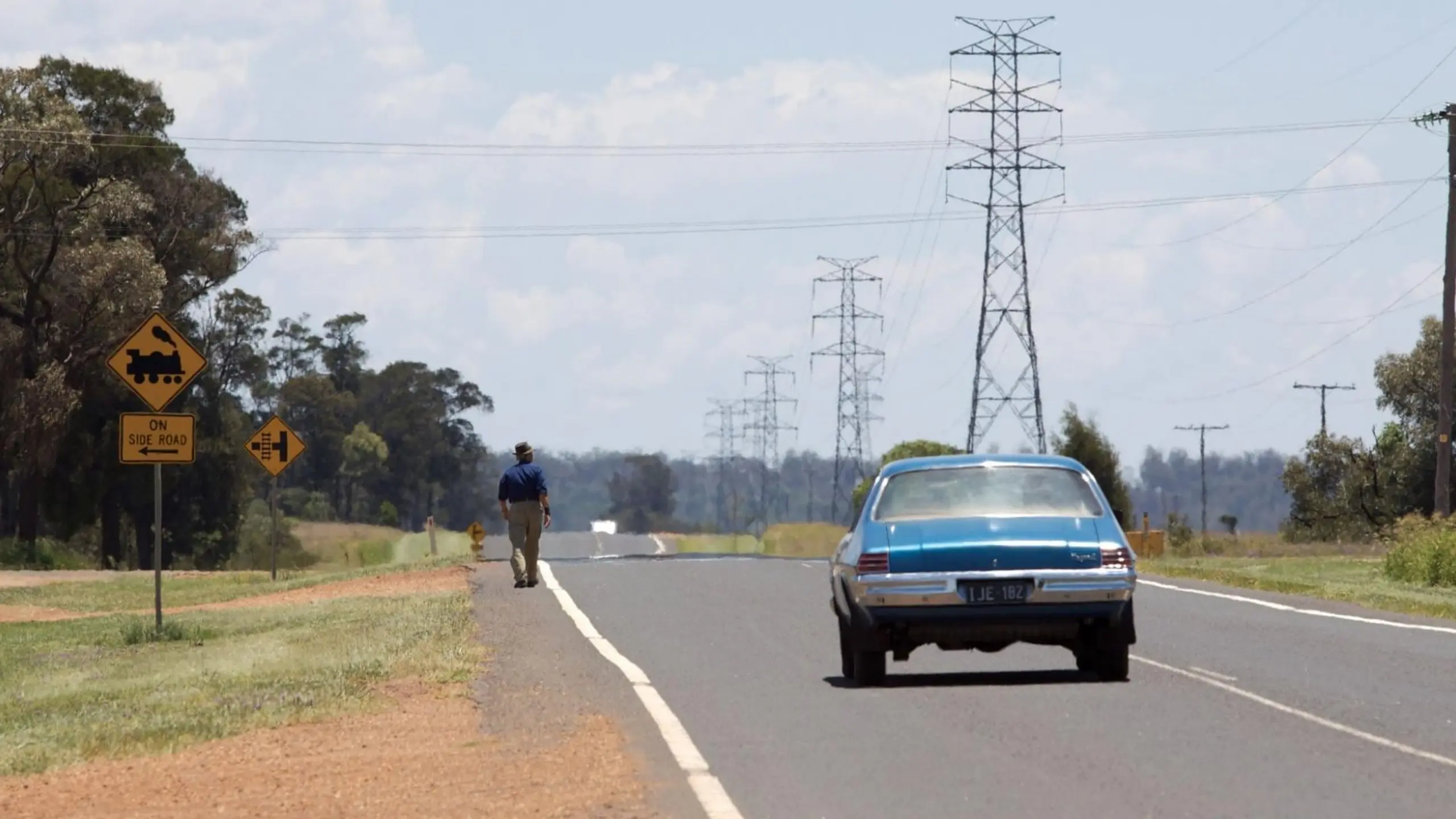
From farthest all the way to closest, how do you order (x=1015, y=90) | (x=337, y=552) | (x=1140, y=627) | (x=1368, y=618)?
1. (x=337, y=552)
2. (x=1015, y=90)
3. (x=1368, y=618)
4. (x=1140, y=627)

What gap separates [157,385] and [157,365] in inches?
8.9

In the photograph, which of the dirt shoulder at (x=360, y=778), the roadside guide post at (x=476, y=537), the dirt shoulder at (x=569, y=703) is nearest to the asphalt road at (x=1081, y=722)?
the dirt shoulder at (x=569, y=703)

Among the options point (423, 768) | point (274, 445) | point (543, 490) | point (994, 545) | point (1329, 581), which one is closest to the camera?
point (423, 768)

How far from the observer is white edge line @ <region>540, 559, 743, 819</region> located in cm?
1042

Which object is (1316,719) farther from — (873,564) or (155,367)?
(155,367)

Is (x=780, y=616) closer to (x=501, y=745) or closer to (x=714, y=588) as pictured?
(x=714, y=588)

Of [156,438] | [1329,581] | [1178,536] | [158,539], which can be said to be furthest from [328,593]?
[1178,536]

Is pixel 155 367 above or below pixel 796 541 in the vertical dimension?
above

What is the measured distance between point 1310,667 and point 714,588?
43.5 ft

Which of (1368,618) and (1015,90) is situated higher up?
(1015,90)

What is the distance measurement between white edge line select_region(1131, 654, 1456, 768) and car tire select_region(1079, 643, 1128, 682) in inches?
23.7

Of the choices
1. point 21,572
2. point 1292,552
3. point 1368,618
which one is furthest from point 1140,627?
point 1292,552

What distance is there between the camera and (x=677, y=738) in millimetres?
12969

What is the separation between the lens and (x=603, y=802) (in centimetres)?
1057
